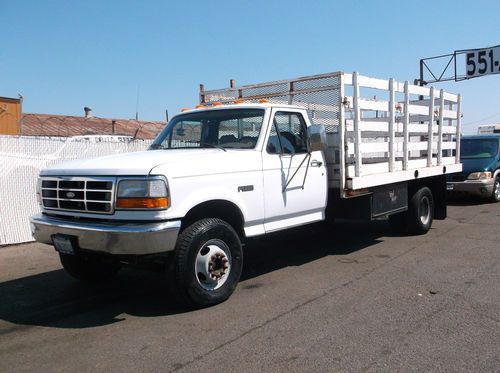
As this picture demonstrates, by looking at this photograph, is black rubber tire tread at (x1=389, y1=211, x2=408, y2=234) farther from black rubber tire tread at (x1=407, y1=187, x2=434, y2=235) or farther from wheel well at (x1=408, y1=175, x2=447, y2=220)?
wheel well at (x1=408, y1=175, x2=447, y2=220)

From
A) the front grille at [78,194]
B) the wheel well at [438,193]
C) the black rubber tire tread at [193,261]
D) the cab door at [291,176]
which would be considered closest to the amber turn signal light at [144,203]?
the front grille at [78,194]

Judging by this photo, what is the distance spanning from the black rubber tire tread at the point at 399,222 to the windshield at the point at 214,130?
3925 mm

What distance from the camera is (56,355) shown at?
3885 mm

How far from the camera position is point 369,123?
6980mm

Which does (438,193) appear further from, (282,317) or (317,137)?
(282,317)

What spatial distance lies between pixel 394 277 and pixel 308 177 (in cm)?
159

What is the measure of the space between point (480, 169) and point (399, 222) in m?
5.55

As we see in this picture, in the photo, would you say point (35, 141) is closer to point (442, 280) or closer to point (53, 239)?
point (53, 239)

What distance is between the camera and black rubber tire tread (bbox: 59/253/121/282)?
5.73 meters

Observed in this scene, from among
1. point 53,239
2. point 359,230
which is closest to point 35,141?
point 53,239

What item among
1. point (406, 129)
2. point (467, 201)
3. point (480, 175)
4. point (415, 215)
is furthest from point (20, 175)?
point (467, 201)

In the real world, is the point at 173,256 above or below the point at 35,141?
below

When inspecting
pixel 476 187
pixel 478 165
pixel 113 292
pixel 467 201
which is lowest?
pixel 113 292

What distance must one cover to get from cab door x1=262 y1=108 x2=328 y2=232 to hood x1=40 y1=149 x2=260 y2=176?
0.45 m
